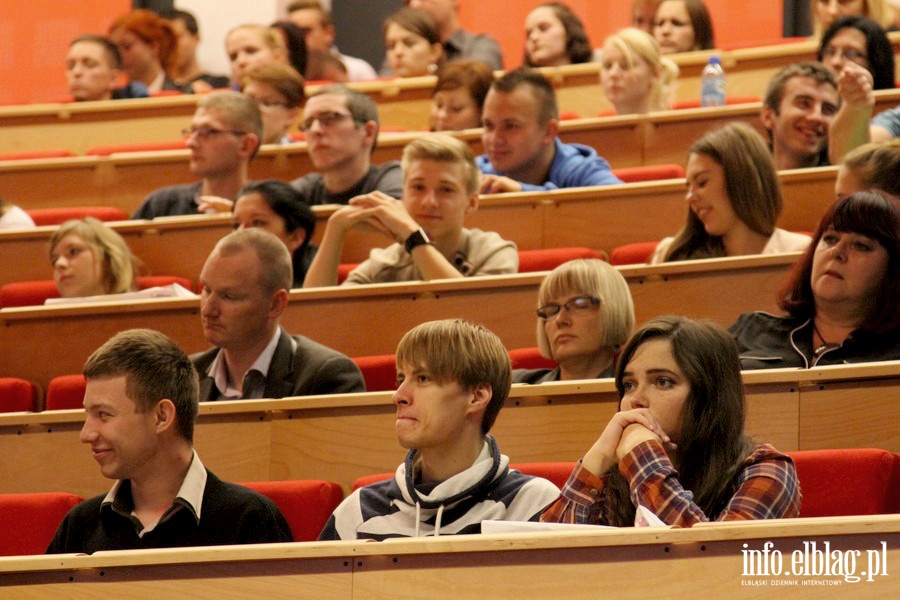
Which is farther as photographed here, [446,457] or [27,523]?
[27,523]

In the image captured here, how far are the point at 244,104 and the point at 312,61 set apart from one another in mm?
1088

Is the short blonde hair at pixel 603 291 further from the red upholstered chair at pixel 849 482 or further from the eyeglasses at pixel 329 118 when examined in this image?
the eyeglasses at pixel 329 118

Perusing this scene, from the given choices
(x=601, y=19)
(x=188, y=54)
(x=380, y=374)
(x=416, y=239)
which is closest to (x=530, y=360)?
(x=380, y=374)

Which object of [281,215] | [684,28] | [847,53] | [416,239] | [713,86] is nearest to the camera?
[416,239]

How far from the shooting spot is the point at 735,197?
1744mm

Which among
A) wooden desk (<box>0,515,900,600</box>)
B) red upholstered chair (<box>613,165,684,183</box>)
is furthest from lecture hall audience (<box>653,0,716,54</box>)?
wooden desk (<box>0,515,900,600</box>)

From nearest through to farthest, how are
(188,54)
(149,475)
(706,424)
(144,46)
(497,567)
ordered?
(497,567)
(706,424)
(149,475)
(144,46)
(188,54)

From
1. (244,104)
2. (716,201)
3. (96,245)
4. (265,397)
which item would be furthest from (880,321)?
(244,104)

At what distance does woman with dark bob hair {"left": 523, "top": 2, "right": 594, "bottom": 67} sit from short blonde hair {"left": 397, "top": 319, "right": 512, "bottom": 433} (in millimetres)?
1931

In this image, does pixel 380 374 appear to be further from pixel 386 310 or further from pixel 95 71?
pixel 95 71

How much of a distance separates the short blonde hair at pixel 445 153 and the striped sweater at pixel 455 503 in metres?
0.82

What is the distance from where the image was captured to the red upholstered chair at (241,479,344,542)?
1.21m

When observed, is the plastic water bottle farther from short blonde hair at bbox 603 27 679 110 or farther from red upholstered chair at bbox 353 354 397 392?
red upholstered chair at bbox 353 354 397 392

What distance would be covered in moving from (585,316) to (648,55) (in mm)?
1175
